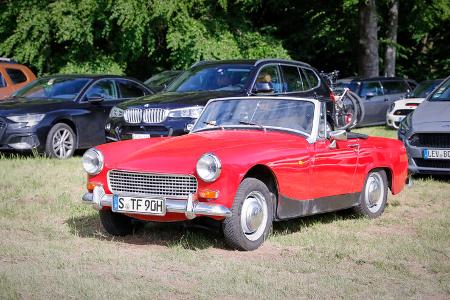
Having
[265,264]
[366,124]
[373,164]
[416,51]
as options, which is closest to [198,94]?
[373,164]

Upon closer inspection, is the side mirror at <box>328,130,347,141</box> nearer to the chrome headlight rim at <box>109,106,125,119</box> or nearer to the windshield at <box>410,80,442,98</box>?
the chrome headlight rim at <box>109,106,125,119</box>

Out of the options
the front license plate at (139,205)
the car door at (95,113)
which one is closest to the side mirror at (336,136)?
the front license plate at (139,205)

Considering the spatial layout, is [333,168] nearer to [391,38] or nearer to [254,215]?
[254,215]

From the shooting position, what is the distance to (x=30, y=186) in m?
10.8

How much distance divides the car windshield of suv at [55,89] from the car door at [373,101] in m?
9.35

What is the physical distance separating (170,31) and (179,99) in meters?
12.9

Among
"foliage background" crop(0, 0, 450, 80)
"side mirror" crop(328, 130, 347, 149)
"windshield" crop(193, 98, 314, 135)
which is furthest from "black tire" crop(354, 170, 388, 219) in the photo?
"foliage background" crop(0, 0, 450, 80)

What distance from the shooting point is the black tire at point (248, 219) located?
7.05m

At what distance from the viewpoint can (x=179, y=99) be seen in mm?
12320

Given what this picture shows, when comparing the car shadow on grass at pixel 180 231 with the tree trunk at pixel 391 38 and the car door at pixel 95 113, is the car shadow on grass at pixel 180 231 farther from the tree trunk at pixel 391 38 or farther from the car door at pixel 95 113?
the tree trunk at pixel 391 38

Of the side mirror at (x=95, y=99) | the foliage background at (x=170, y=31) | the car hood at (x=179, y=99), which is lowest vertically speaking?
the side mirror at (x=95, y=99)

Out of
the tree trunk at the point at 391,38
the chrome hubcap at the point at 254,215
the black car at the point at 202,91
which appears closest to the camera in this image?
the chrome hubcap at the point at 254,215

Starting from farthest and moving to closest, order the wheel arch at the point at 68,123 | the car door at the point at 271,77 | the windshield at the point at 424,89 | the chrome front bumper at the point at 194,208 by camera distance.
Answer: the windshield at the point at 424,89, the wheel arch at the point at 68,123, the car door at the point at 271,77, the chrome front bumper at the point at 194,208

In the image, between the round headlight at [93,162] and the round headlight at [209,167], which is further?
the round headlight at [93,162]
